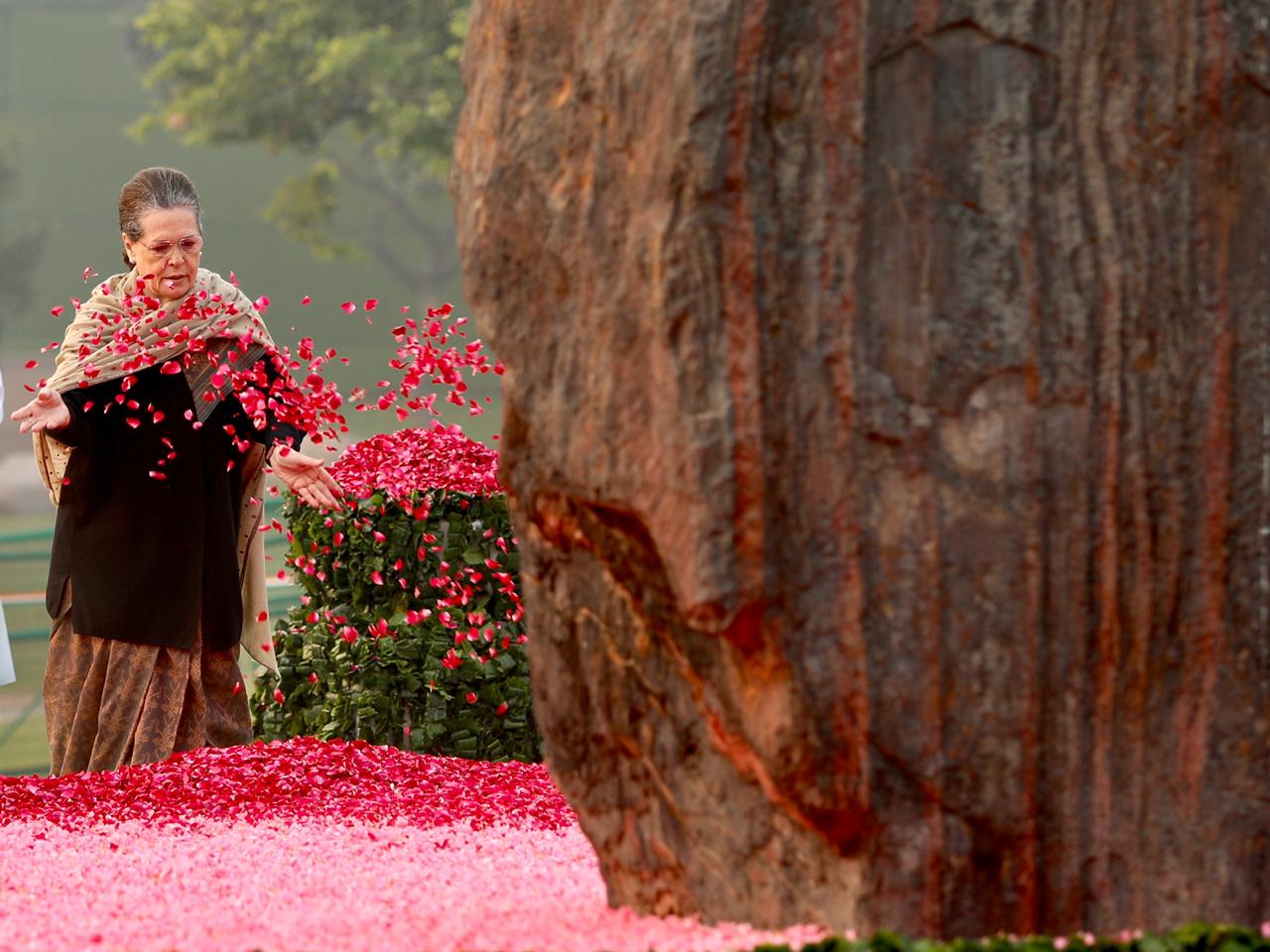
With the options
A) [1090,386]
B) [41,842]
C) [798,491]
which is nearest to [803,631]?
[798,491]

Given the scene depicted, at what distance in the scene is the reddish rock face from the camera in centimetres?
249

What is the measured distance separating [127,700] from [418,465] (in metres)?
Result: 1.27

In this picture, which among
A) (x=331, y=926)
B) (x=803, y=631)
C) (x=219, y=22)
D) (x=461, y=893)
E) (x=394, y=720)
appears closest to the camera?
(x=803, y=631)

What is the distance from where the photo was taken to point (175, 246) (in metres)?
5.57

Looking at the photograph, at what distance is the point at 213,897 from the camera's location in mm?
3426

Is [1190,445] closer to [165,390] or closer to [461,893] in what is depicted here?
[461,893]

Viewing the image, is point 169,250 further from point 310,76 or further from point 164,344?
point 310,76

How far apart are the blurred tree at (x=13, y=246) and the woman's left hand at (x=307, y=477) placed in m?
16.5

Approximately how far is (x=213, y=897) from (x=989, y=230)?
209 cm

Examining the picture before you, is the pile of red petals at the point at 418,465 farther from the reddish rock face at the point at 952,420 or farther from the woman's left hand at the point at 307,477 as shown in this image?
the reddish rock face at the point at 952,420

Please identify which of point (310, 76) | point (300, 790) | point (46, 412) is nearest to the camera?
point (300, 790)

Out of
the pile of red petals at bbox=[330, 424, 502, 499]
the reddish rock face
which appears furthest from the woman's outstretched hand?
the reddish rock face

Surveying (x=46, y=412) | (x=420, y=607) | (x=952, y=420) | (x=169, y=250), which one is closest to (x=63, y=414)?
(x=46, y=412)

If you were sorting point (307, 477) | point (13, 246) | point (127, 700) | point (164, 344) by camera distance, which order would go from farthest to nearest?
1. point (13, 246)
2. point (127, 700)
3. point (164, 344)
4. point (307, 477)
